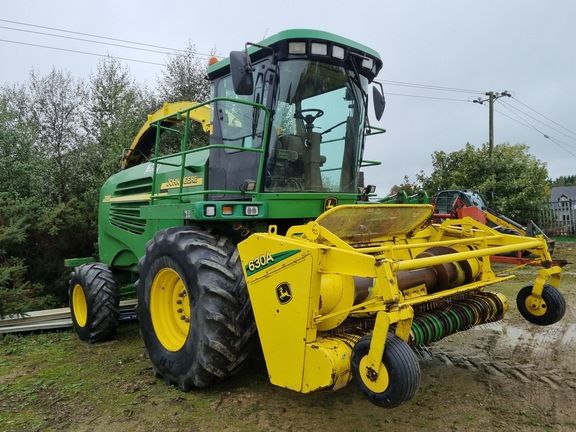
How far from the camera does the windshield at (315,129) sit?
13.8 feet

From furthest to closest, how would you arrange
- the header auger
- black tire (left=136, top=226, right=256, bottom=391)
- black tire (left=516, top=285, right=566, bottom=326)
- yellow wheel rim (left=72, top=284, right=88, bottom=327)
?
1. yellow wheel rim (left=72, top=284, right=88, bottom=327)
2. black tire (left=516, top=285, right=566, bottom=326)
3. black tire (left=136, top=226, right=256, bottom=391)
4. the header auger

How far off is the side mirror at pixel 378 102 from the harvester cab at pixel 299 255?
0.02 m

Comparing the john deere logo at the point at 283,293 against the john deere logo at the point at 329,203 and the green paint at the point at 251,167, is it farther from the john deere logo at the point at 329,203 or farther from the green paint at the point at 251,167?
the john deere logo at the point at 329,203

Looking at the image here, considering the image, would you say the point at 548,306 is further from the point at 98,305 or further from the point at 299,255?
the point at 98,305

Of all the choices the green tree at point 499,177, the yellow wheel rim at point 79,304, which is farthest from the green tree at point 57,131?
the green tree at point 499,177

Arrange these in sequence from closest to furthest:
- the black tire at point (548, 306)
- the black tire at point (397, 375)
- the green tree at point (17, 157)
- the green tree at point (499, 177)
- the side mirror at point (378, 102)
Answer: the black tire at point (397, 375) < the black tire at point (548, 306) < the side mirror at point (378, 102) < the green tree at point (17, 157) < the green tree at point (499, 177)

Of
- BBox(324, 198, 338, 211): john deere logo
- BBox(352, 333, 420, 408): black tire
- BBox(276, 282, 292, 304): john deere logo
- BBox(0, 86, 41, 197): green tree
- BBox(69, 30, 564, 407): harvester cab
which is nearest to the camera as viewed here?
BBox(352, 333, 420, 408): black tire

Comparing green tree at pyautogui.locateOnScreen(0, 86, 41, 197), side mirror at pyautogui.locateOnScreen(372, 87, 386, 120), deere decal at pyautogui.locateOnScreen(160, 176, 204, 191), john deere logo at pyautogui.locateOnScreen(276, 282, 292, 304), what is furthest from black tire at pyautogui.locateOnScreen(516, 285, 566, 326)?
green tree at pyautogui.locateOnScreen(0, 86, 41, 197)

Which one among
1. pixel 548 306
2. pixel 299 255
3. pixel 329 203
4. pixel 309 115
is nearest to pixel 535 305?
pixel 548 306

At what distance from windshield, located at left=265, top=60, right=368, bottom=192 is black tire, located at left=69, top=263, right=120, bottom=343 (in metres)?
2.67

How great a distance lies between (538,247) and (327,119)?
2151 millimetres

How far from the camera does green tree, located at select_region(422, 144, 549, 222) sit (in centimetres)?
1922

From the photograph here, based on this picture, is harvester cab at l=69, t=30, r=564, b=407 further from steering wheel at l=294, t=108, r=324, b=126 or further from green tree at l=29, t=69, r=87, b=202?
green tree at l=29, t=69, r=87, b=202

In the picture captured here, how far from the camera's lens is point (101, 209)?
705cm
